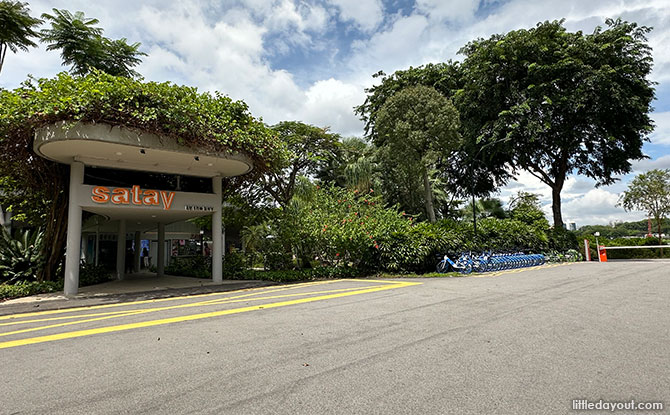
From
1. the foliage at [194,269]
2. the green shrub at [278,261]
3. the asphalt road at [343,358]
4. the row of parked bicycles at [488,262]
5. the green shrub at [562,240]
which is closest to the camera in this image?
the asphalt road at [343,358]

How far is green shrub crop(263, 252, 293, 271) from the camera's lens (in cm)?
1697

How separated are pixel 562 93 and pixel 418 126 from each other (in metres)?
8.74

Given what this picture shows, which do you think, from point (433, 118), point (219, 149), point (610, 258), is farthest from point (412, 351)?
point (610, 258)

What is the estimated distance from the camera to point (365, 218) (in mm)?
16547

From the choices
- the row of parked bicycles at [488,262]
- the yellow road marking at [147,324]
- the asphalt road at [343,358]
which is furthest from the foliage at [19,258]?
the row of parked bicycles at [488,262]

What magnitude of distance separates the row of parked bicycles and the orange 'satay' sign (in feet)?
35.8

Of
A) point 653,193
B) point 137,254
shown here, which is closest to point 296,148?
point 137,254

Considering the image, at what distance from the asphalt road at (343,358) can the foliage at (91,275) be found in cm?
741

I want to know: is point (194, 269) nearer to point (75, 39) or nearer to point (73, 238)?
point (73, 238)

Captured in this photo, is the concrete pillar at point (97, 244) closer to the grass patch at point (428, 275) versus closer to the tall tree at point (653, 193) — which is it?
the grass patch at point (428, 275)

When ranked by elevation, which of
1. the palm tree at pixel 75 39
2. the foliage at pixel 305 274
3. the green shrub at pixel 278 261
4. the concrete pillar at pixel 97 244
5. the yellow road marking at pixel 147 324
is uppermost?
A: the palm tree at pixel 75 39

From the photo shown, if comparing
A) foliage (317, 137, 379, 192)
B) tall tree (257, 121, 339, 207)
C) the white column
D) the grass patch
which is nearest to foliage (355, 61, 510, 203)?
foliage (317, 137, 379, 192)

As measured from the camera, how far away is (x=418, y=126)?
75.3 ft

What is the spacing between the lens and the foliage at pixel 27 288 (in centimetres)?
1140
